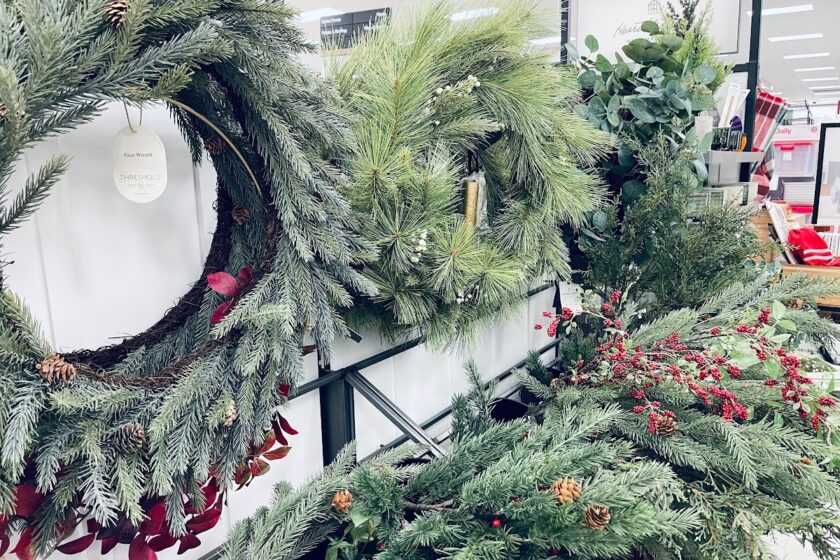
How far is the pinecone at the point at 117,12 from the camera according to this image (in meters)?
0.46

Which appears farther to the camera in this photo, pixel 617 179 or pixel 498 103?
pixel 617 179

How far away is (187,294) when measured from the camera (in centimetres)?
69

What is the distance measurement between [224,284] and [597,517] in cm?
45

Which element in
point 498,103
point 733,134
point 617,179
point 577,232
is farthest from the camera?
point 733,134

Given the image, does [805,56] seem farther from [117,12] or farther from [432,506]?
[117,12]

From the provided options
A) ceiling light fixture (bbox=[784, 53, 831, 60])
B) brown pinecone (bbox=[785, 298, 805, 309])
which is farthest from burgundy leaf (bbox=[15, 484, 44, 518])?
ceiling light fixture (bbox=[784, 53, 831, 60])

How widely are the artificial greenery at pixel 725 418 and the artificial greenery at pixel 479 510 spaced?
0.09 metres

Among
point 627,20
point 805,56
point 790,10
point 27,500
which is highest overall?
point 790,10

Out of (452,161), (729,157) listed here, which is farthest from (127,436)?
(729,157)

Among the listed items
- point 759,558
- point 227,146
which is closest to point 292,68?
point 227,146

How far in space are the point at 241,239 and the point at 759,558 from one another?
0.69m

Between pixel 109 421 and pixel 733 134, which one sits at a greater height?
pixel 733 134

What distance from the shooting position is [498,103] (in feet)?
2.87

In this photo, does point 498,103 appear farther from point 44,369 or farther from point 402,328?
point 44,369
